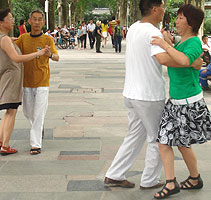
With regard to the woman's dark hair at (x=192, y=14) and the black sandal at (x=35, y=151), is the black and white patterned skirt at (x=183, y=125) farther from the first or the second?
the black sandal at (x=35, y=151)

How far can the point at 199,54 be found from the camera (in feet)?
12.3

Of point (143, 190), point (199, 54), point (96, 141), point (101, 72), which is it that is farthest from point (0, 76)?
point (101, 72)

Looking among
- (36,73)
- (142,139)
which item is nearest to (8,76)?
(36,73)

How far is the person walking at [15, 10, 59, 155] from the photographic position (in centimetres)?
546

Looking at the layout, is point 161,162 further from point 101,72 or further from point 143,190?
point 101,72

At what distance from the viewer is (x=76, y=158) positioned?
529 cm

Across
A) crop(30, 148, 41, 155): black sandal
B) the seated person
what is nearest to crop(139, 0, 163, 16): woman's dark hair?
crop(30, 148, 41, 155): black sandal

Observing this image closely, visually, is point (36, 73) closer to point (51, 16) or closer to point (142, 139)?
point (142, 139)

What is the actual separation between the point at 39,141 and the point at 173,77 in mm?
2310

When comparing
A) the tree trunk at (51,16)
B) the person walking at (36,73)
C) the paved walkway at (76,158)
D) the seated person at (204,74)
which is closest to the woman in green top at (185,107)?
the paved walkway at (76,158)

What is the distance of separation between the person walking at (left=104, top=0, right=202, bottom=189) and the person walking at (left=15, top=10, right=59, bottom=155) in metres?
1.67

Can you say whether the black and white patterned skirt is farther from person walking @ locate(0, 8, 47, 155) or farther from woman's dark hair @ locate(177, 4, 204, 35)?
person walking @ locate(0, 8, 47, 155)

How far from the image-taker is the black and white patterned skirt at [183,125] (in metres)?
3.84

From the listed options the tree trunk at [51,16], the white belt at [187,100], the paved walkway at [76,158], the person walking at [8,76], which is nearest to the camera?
the white belt at [187,100]
